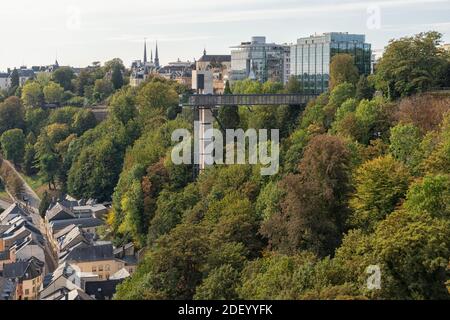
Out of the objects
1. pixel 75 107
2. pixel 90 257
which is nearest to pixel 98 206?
pixel 90 257

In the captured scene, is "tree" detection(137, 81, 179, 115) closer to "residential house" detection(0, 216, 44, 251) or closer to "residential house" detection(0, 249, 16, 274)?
"residential house" detection(0, 216, 44, 251)

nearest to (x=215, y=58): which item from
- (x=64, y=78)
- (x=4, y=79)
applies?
(x=64, y=78)

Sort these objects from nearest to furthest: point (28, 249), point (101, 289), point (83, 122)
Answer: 1. point (101, 289)
2. point (28, 249)
3. point (83, 122)

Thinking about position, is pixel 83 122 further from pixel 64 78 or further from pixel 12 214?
pixel 64 78

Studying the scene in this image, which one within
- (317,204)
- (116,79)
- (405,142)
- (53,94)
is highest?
(116,79)

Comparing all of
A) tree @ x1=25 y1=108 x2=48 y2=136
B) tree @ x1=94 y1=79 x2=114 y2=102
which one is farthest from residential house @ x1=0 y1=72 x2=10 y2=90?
tree @ x1=25 y1=108 x2=48 y2=136

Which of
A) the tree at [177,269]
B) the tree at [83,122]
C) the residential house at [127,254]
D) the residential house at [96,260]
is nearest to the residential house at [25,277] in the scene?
the residential house at [96,260]
